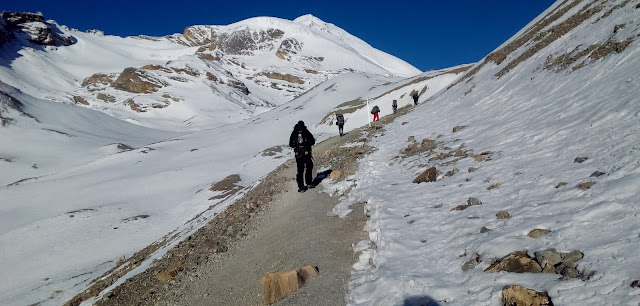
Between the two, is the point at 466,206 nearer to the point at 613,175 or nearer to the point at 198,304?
the point at 613,175

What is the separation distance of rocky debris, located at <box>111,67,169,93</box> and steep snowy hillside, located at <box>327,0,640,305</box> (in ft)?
496

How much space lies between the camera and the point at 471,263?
17.7 ft

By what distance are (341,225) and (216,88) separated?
14875 cm

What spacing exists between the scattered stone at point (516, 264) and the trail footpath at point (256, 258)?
2.32 meters

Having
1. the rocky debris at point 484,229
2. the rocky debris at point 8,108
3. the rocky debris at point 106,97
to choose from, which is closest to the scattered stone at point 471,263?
the rocky debris at point 484,229

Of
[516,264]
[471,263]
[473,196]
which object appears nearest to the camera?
[516,264]

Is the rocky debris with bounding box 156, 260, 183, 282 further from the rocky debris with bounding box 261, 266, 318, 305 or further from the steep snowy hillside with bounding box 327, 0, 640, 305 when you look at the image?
the steep snowy hillside with bounding box 327, 0, 640, 305

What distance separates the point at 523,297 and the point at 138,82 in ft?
543

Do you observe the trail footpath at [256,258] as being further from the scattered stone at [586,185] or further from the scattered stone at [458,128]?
the scattered stone at [458,128]

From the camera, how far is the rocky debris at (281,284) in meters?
6.28

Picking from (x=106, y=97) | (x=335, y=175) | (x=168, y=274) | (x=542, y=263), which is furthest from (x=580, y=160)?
(x=106, y=97)

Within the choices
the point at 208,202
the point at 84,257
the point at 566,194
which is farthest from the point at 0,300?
the point at 566,194

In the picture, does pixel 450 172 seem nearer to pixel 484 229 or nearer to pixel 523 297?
pixel 484 229

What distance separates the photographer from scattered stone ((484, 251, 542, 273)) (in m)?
4.57
